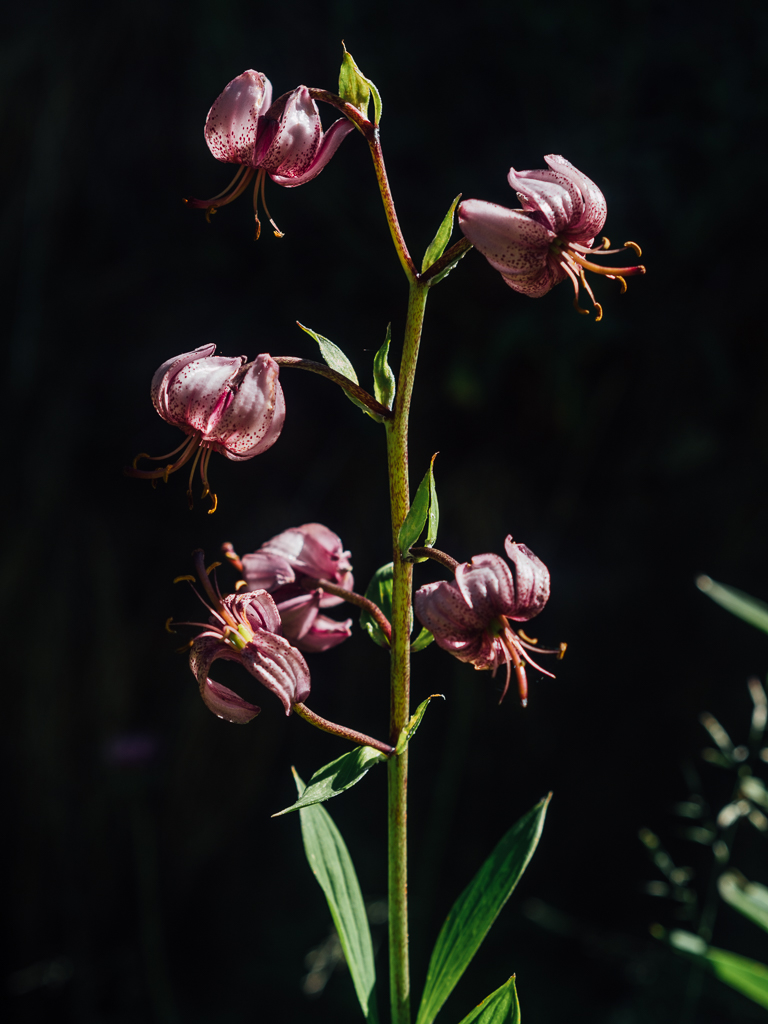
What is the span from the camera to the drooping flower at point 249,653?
24.4 inches

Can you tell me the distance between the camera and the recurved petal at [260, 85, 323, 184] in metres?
0.61

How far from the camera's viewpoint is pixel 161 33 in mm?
2064

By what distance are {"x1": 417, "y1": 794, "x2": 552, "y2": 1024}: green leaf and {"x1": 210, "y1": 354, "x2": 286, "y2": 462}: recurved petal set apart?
41cm

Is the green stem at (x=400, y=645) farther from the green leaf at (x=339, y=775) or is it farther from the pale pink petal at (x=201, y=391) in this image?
the pale pink petal at (x=201, y=391)

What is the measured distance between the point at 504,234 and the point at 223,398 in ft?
0.75

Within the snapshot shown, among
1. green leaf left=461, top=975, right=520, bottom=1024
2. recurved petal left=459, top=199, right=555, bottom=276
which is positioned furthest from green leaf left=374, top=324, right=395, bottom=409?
green leaf left=461, top=975, right=520, bottom=1024

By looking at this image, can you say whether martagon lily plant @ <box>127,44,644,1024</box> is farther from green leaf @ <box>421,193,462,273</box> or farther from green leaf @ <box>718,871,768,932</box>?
green leaf @ <box>718,871,768,932</box>

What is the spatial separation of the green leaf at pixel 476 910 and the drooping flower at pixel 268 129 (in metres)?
0.57

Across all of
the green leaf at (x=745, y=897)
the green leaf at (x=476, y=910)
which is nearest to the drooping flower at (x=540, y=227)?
the green leaf at (x=476, y=910)

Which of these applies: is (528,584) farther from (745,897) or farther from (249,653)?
(745,897)


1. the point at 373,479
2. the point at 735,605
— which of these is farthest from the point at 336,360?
the point at 373,479

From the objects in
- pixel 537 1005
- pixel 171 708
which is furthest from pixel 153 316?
pixel 537 1005

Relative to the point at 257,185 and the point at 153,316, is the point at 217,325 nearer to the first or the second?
the point at 153,316

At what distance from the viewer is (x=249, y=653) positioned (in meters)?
0.63
